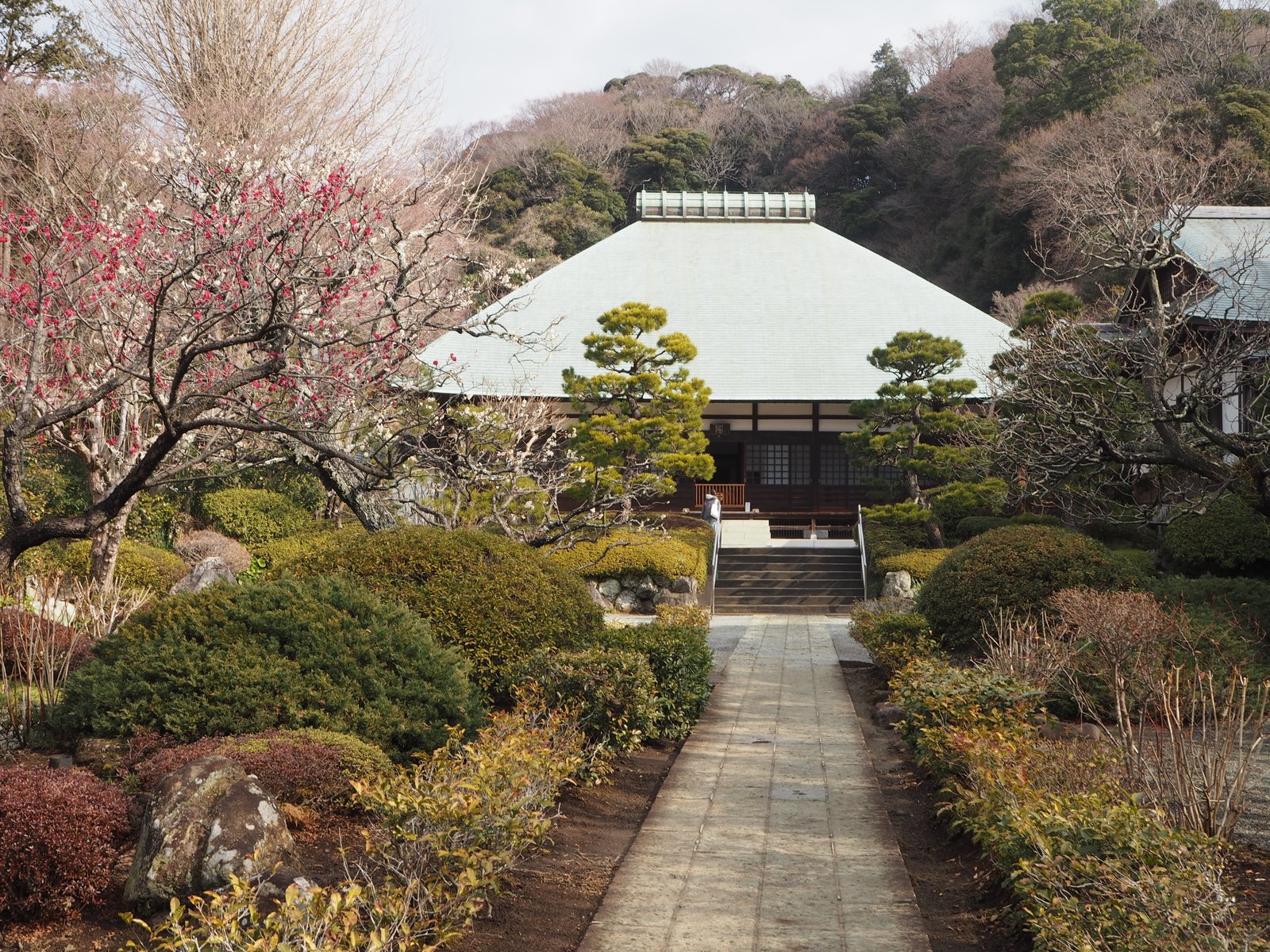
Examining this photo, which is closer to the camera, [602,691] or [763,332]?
[602,691]

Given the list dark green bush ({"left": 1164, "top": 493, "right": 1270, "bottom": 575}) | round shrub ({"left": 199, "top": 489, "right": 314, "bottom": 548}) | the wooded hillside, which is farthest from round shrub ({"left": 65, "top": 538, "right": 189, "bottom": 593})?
the wooded hillside

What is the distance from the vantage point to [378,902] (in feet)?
11.5

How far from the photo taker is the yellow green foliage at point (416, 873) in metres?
3.21

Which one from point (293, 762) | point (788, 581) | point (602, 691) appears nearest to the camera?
point (293, 762)

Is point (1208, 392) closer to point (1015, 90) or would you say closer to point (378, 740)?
point (378, 740)

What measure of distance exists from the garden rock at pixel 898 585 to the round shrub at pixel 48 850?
14940 millimetres

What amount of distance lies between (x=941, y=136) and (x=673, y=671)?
129ft

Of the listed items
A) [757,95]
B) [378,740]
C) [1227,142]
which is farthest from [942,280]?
[378,740]

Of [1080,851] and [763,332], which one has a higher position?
[763,332]

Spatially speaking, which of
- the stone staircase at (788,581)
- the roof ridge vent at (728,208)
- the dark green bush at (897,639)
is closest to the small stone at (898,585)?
the stone staircase at (788,581)

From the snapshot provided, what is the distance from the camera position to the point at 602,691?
7.13m

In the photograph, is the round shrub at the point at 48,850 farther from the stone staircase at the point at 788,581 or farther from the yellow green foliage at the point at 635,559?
the stone staircase at the point at 788,581

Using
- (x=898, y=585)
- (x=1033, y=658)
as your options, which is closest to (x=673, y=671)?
(x=1033, y=658)

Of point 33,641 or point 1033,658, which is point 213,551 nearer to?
point 33,641
